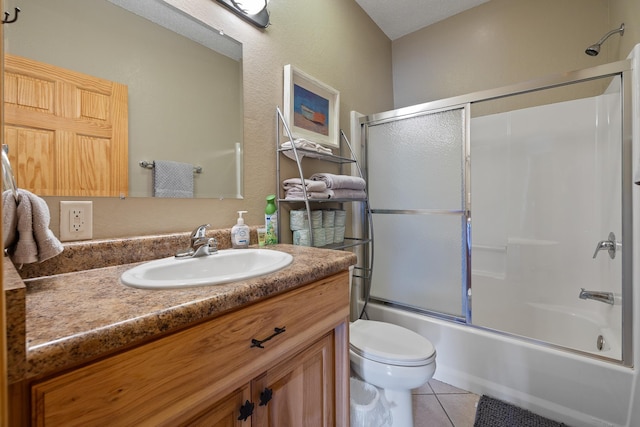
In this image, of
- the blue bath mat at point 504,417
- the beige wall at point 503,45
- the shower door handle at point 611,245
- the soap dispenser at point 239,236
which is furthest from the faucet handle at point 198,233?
the beige wall at point 503,45

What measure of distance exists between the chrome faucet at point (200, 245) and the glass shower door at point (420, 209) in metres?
1.35

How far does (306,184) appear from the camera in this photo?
1.34m

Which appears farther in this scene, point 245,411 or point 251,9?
point 251,9

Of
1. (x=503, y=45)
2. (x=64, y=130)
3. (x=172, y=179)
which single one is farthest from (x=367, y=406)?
(x=503, y=45)

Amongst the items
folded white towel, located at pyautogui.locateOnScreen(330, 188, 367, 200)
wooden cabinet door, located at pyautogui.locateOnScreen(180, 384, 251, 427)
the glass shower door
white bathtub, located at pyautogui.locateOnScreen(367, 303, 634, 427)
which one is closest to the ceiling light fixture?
folded white towel, located at pyautogui.locateOnScreen(330, 188, 367, 200)

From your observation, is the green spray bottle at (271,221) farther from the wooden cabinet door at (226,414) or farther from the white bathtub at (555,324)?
the white bathtub at (555,324)

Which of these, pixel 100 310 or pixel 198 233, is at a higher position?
pixel 198 233

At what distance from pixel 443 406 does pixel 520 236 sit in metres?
1.34

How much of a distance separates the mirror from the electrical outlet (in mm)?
135

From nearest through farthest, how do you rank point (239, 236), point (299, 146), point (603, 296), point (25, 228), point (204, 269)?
1. point (25, 228)
2. point (204, 269)
3. point (239, 236)
4. point (299, 146)
5. point (603, 296)

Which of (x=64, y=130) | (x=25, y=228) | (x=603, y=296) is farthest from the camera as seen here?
(x=603, y=296)

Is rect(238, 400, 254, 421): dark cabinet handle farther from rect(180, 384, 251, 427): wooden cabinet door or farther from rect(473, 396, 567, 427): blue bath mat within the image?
rect(473, 396, 567, 427): blue bath mat

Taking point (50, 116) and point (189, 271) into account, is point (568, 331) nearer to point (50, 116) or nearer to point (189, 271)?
point (189, 271)

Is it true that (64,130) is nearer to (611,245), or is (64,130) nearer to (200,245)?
(200,245)
